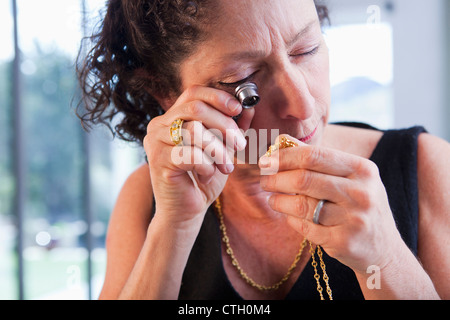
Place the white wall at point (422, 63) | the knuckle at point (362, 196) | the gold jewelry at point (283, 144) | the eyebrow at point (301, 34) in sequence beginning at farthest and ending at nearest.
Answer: the white wall at point (422, 63) < the eyebrow at point (301, 34) < the gold jewelry at point (283, 144) < the knuckle at point (362, 196)

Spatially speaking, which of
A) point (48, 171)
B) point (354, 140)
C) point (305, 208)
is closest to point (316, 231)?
point (305, 208)

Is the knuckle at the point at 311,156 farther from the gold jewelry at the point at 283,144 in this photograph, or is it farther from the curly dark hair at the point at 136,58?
the curly dark hair at the point at 136,58

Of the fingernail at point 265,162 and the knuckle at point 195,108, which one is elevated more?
the knuckle at point 195,108

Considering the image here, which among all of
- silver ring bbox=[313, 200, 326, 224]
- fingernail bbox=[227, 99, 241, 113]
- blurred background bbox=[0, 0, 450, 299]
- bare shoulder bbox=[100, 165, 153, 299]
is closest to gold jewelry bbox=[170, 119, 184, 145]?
fingernail bbox=[227, 99, 241, 113]

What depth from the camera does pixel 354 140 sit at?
128 centimetres

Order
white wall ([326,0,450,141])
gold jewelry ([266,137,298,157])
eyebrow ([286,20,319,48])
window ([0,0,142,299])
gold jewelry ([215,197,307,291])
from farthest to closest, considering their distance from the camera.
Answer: white wall ([326,0,450,141])
window ([0,0,142,299])
gold jewelry ([215,197,307,291])
eyebrow ([286,20,319,48])
gold jewelry ([266,137,298,157])

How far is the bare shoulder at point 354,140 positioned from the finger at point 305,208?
1.55 feet

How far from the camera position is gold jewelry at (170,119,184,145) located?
0.90 meters

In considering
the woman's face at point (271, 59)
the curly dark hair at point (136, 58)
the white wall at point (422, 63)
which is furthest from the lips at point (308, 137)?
the white wall at point (422, 63)

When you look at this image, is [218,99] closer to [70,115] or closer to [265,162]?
[265,162]

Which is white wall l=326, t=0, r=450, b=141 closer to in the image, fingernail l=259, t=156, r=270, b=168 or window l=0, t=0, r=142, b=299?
window l=0, t=0, r=142, b=299

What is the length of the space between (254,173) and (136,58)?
0.46 metres

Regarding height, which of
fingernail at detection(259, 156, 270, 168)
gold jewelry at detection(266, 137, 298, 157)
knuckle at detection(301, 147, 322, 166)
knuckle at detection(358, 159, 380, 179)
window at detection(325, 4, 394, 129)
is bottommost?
knuckle at detection(358, 159, 380, 179)

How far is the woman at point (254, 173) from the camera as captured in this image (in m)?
0.78
